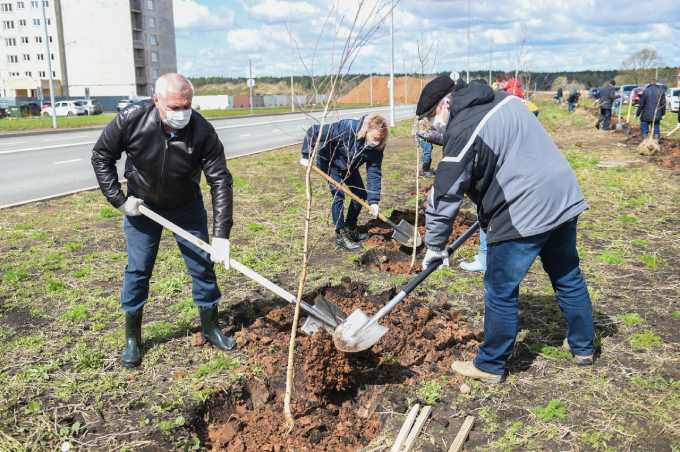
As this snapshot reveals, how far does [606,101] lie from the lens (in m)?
20.5

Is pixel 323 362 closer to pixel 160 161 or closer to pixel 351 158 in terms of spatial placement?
pixel 160 161

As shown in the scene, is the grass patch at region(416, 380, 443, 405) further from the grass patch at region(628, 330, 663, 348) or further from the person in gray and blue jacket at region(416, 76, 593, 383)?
the grass patch at region(628, 330, 663, 348)

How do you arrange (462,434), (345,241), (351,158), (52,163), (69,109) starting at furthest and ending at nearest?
(69,109) < (52,163) < (345,241) < (351,158) < (462,434)

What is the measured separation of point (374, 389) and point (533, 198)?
5.05 feet

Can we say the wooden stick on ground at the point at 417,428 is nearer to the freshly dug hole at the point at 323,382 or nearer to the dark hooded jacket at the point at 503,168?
the freshly dug hole at the point at 323,382

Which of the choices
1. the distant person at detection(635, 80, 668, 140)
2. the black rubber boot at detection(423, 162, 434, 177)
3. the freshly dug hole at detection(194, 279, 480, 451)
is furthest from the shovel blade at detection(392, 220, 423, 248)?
the distant person at detection(635, 80, 668, 140)

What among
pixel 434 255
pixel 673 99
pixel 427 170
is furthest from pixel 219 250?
pixel 673 99

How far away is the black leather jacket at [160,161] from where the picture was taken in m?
3.27

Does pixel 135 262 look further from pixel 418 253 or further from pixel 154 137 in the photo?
pixel 418 253

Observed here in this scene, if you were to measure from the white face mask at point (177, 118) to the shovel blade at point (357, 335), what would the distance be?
5.16 feet

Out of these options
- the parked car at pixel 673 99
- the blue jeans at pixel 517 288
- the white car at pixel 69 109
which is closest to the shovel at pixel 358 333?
the blue jeans at pixel 517 288

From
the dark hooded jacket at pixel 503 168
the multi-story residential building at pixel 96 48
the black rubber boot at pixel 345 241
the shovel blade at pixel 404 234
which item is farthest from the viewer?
the multi-story residential building at pixel 96 48

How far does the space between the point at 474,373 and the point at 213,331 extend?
5.99 feet

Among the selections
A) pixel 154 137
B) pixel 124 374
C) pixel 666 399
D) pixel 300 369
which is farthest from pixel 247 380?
pixel 666 399
